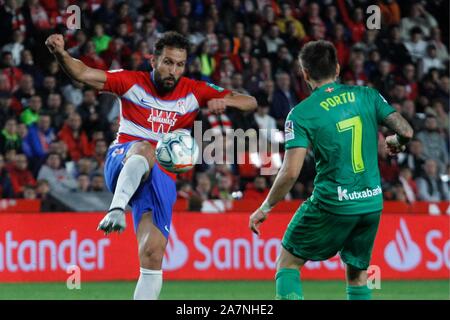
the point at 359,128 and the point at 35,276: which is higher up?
the point at 359,128

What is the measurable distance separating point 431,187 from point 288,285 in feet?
28.4

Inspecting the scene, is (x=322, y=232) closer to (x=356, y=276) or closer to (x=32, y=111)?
(x=356, y=276)

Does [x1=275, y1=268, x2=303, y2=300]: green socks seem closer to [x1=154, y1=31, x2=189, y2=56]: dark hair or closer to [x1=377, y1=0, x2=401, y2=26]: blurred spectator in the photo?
[x1=154, y1=31, x2=189, y2=56]: dark hair

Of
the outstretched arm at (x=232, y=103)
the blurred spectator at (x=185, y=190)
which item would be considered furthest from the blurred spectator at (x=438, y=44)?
the outstretched arm at (x=232, y=103)

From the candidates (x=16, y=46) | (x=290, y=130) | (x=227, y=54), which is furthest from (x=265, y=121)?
(x=290, y=130)

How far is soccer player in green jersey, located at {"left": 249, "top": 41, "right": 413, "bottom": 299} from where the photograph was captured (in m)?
6.52

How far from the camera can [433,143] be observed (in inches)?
609

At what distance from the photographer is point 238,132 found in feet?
45.8

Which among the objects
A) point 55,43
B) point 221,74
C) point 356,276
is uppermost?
point 221,74

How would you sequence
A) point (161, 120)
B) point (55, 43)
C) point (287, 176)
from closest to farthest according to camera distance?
point (287, 176) → point (55, 43) → point (161, 120)

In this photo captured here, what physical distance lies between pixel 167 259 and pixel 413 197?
13.9ft

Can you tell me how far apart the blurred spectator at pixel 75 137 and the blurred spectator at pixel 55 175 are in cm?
52
